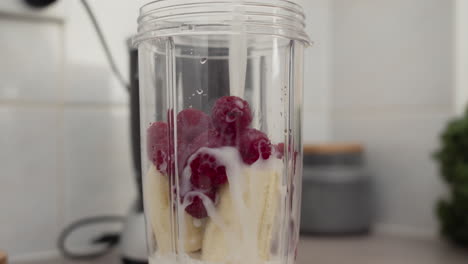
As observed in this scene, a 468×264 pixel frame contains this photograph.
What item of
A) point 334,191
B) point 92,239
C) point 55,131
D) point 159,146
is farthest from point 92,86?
point 334,191

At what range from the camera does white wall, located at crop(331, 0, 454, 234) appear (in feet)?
2.86

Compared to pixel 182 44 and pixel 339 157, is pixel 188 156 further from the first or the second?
pixel 339 157

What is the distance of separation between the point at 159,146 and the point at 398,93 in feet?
2.02

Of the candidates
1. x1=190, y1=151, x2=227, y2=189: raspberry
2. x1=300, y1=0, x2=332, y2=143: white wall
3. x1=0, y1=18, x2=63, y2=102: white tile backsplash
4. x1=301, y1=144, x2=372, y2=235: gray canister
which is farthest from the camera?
x1=300, y1=0, x2=332, y2=143: white wall

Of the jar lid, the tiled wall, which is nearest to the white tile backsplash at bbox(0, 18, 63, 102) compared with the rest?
the tiled wall

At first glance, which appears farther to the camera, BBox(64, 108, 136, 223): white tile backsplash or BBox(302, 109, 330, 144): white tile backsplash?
BBox(302, 109, 330, 144): white tile backsplash

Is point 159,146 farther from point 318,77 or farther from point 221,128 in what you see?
point 318,77

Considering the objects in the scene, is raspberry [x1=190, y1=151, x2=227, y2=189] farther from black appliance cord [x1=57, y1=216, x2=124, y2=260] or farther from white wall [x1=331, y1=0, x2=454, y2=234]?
white wall [x1=331, y1=0, x2=454, y2=234]

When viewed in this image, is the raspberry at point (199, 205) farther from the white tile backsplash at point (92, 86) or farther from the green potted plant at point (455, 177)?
the green potted plant at point (455, 177)

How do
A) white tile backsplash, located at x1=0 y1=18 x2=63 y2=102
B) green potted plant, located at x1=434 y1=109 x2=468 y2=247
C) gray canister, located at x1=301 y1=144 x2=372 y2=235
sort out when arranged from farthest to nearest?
gray canister, located at x1=301 y1=144 x2=372 y2=235 → green potted plant, located at x1=434 y1=109 x2=468 y2=247 → white tile backsplash, located at x1=0 y1=18 x2=63 y2=102

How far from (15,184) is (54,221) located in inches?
3.0

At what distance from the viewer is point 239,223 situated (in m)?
0.41

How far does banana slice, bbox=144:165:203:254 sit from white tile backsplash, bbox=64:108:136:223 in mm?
291

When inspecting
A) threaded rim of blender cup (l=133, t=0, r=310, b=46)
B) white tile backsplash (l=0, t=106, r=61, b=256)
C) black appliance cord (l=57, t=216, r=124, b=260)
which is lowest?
black appliance cord (l=57, t=216, r=124, b=260)
